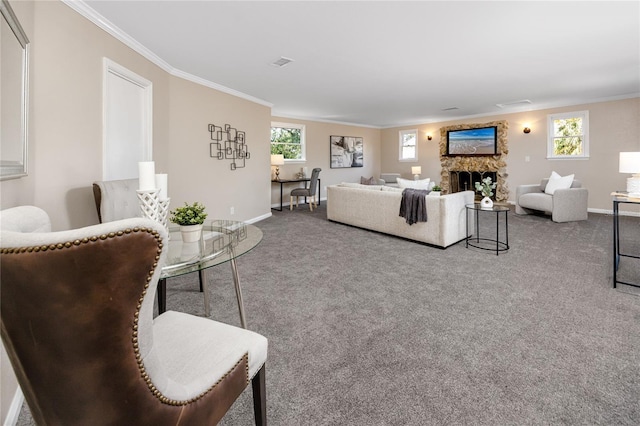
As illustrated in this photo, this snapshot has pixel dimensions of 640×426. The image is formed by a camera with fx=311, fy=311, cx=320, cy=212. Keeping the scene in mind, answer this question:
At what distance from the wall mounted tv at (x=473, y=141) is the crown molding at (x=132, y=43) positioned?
6151mm

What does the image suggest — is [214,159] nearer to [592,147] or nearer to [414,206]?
[414,206]

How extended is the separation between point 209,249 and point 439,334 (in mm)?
1550

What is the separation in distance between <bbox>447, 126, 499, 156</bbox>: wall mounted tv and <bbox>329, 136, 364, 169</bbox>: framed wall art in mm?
2619

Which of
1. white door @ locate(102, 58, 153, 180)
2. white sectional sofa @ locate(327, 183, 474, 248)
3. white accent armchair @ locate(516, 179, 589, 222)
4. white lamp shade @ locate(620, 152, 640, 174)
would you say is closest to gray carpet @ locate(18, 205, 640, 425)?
white sectional sofa @ locate(327, 183, 474, 248)

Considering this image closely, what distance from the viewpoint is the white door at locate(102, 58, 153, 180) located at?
9.36 feet

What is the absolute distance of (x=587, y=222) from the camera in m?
5.46

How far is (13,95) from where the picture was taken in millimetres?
1530

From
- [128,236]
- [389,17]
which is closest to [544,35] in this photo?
[389,17]

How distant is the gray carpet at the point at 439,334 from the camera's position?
1.44 m

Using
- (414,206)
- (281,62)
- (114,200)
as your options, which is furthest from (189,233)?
(414,206)

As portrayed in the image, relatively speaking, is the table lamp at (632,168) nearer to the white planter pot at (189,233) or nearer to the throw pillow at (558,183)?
the throw pillow at (558,183)

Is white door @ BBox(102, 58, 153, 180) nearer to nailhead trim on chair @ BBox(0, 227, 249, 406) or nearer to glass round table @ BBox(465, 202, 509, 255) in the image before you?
nailhead trim on chair @ BBox(0, 227, 249, 406)

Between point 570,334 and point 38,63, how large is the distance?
12.6ft

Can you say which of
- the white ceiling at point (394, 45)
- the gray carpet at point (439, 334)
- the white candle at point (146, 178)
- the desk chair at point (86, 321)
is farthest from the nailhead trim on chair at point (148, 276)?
the white ceiling at point (394, 45)
